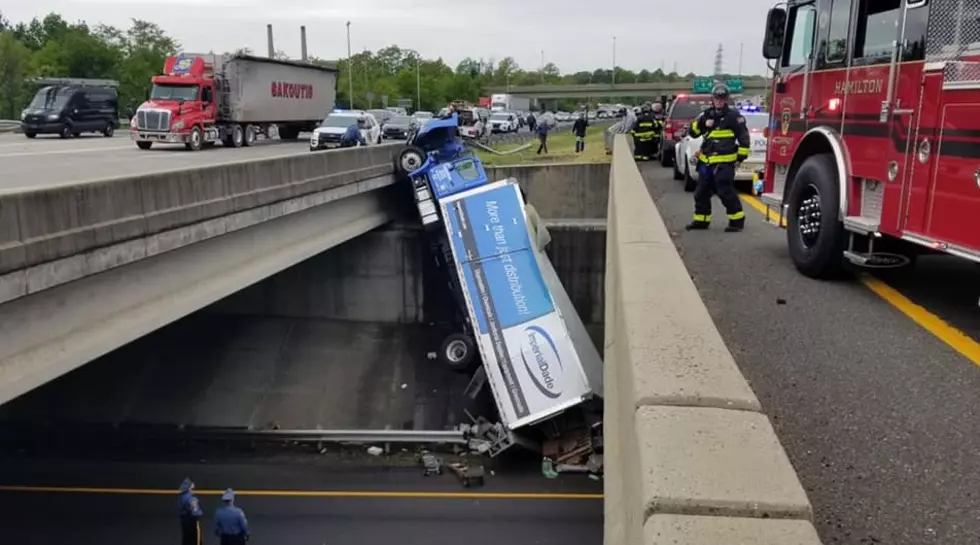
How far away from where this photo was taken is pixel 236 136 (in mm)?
32125

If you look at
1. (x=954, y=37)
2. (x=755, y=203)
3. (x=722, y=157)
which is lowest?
(x=755, y=203)

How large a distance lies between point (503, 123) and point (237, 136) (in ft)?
80.3

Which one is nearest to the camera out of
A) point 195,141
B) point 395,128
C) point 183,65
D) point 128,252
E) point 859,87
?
point 859,87

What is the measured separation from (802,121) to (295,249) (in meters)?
9.03

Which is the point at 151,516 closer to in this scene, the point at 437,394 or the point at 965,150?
the point at 437,394

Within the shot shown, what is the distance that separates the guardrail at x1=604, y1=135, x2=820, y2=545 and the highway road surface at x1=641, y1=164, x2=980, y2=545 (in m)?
0.78

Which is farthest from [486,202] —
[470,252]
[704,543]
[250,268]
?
[704,543]

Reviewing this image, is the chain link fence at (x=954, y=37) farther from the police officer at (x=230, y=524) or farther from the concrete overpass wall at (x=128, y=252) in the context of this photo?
the police officer at (x=230, y=524)

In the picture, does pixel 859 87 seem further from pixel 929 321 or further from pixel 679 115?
pixel 679 115

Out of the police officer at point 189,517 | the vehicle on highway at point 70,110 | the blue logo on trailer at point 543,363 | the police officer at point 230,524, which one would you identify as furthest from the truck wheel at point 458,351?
the vehicle on highway at point 70,110

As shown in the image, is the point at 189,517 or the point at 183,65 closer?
the point at 189,517

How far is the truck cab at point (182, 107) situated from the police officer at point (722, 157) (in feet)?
71.7

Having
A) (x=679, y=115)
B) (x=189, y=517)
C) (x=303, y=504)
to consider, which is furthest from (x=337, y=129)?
(x=189, y=517)

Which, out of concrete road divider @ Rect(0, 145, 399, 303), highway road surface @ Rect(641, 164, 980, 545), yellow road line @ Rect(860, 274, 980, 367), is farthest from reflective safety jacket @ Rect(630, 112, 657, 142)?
yellow road line @ Rect(860, 274, 980, 367)
